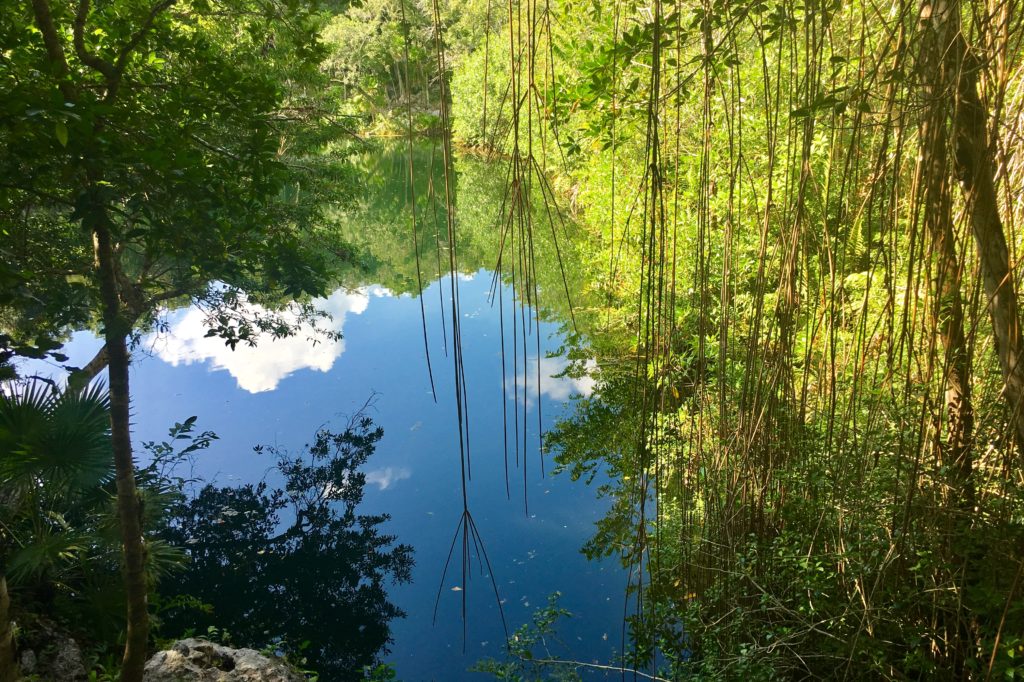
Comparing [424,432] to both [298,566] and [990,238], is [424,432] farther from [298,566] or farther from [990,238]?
[990,238]

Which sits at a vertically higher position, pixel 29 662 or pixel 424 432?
pixel 424 432

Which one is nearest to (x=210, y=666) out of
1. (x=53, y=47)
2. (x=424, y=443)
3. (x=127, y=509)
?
(x=127, y=509)

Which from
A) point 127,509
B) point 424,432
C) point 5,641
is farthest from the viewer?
point 424,432

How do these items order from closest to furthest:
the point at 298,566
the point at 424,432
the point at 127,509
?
the point at 127,509 < the point at 298,566 < the point at 424,432

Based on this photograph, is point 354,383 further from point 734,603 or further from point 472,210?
point 472,210

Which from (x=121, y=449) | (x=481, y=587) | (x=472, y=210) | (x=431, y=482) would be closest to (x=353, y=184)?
(x=431, y=482)

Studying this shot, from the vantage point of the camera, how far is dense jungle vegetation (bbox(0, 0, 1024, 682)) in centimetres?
94

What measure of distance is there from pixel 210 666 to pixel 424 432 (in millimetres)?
2982

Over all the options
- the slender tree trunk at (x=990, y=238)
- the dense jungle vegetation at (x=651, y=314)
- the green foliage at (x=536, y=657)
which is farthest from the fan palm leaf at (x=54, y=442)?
the slender tree trunk at (x=990, y=238)

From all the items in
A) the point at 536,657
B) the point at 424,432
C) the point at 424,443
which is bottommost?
the point at 536,657

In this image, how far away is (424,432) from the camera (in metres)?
5.62

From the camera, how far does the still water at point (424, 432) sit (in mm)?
3682

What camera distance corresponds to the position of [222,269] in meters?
3.04

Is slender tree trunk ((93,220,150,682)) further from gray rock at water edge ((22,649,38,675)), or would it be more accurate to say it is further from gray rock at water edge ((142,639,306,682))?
gray rock at water edge ((22,649,38,675))
